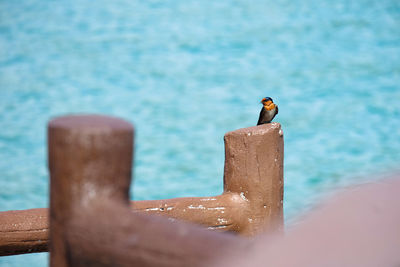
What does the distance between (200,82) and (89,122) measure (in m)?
9.42

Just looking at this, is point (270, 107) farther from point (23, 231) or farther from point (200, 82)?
point (200, 82)

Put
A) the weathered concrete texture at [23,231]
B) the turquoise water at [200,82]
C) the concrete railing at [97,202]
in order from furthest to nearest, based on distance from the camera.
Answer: the turquoise water at [200,82]
the weathered concrete texture at [23,231]
the concrete railing at [97,202]

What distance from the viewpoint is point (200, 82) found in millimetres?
10508

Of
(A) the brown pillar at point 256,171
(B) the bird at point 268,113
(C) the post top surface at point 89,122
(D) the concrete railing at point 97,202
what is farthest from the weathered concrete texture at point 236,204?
(B) the bird at point 268,113

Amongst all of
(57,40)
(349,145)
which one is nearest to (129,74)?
(57,40)

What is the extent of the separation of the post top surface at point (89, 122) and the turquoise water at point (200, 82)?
5102 mm

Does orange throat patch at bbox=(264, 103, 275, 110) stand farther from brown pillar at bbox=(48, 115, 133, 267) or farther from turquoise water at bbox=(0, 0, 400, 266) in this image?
brown pillar at bbox=(48, 115, 133, 267)

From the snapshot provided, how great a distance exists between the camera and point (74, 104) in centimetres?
971

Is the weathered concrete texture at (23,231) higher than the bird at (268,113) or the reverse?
the reverse

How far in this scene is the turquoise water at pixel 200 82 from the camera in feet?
26.1

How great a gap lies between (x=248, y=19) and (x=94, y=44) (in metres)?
3.75

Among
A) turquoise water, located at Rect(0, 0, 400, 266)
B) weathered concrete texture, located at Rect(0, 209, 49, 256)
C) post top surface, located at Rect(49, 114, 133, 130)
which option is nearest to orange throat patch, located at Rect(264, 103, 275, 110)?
weathered concrete texture, located at Rect(0, 209, 49, 256)

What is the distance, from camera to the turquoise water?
26.1 feet

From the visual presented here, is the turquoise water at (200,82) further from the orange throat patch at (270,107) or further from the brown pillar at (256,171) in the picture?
the brown pillar at (256,171)
